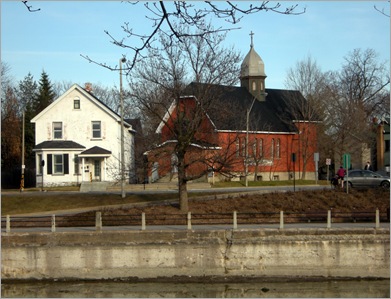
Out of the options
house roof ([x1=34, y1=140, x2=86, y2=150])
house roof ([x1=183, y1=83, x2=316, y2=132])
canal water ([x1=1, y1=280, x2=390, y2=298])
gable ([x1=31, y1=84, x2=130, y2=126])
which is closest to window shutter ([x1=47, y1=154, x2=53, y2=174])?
house roof ([x1=34, y1=140, x2=86, y2=150])

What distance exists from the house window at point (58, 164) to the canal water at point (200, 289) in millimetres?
33077

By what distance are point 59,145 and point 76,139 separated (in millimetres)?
1862

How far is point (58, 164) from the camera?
185 feet

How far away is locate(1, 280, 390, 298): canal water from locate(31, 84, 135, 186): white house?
3267cm

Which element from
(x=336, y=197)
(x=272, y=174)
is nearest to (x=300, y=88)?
(x=272, y=174)

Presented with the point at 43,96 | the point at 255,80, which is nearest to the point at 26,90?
the point at 43,96

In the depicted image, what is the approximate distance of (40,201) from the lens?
4072cm

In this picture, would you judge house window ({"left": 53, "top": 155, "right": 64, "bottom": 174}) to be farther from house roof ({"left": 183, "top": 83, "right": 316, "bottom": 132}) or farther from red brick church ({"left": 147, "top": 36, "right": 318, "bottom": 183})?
house roof ({"left": 183, "top": 83, "right": 316, "bottom": 132})

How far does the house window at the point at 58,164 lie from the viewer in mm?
56188

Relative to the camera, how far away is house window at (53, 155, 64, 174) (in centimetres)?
5619

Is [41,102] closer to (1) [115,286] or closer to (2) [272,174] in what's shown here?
(2) [272,174]

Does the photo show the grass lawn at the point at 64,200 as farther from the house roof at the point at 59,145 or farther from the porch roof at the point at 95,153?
the house roof at the point at 59,145

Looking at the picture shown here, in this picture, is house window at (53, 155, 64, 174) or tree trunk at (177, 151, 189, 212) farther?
house window at (53, 155, 64, 174)

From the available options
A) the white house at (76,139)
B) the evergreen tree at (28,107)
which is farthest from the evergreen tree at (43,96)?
the white house at (76,139)
